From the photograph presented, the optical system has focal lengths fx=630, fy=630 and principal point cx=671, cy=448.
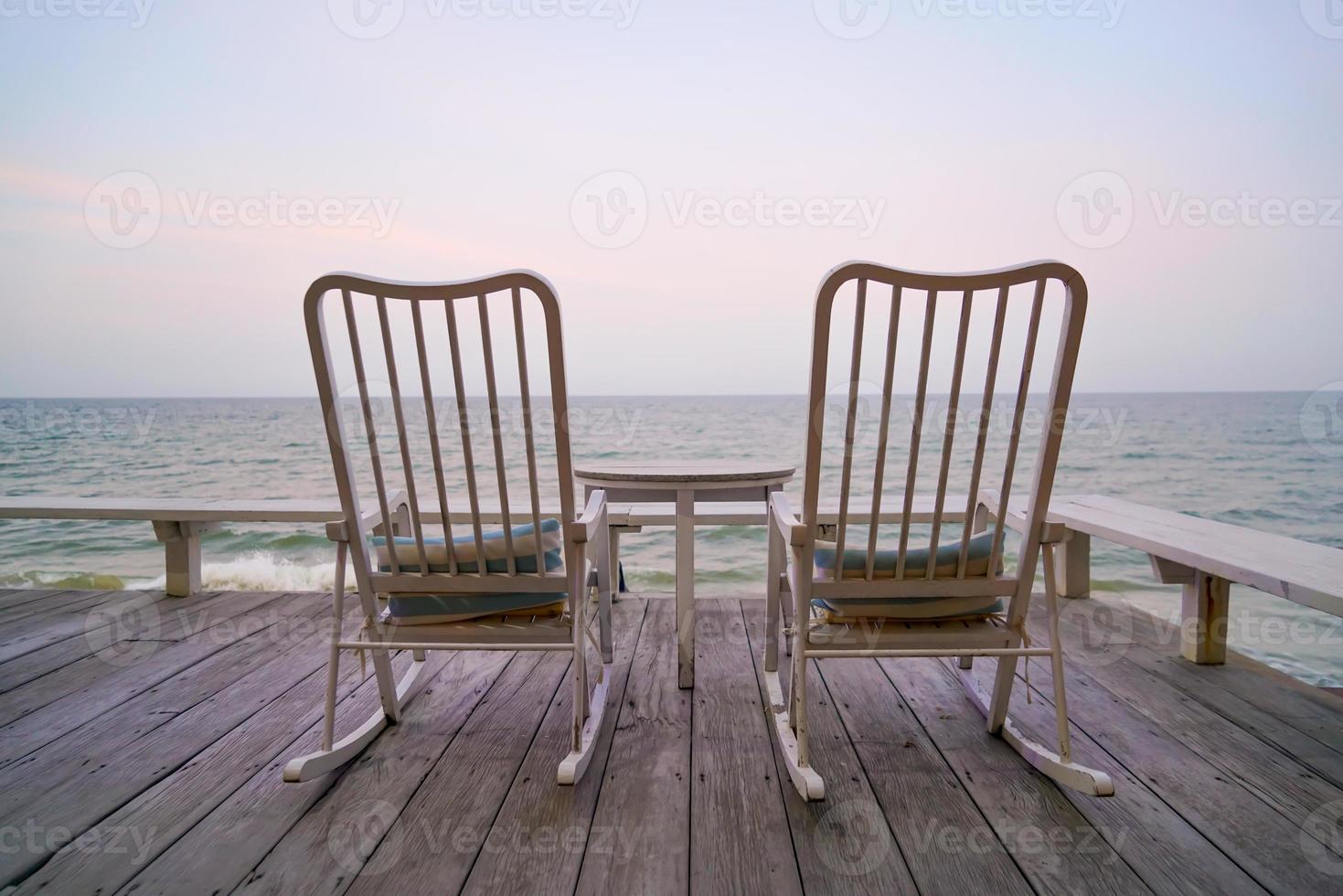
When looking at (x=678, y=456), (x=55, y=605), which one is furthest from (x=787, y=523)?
(x=678, y=456)

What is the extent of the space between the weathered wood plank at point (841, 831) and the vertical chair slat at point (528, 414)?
77 centimetres

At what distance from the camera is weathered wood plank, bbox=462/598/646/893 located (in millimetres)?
1094

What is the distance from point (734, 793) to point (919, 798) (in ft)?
1.29

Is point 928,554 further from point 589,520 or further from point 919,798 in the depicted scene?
point 589,520

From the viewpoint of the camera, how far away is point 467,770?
4.87ft

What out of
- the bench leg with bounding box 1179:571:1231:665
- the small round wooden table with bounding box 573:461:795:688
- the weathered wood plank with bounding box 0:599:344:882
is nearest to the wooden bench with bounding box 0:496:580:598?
the weathered wood plank with bounding box 0:599:344:882

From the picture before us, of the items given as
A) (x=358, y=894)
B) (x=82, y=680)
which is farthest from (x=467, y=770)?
(x=82, y=680)

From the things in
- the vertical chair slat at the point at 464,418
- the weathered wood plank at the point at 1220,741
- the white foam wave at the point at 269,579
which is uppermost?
the vertical chair slat at the point at 464,418

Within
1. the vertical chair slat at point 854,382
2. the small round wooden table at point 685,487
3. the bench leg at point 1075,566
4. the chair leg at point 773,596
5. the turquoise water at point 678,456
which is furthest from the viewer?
the turquoise water at point 678,456

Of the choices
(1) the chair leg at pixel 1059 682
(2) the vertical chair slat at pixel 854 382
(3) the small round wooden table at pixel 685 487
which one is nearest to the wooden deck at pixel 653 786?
(1) the chair leg at pixel 1059 682

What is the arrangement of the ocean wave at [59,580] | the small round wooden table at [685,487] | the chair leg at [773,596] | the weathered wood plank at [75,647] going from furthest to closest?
the ocean wave at [59,580] < the weathered wood plank at [75,647] < the small round wooden table at [685,487] < the chair leg at [773,596]

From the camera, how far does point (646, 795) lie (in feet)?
4.48

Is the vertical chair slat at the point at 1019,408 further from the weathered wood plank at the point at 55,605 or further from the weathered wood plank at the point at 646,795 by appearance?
the weathered wood plank at the point at 55,605

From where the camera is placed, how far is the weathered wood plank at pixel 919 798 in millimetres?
1091
